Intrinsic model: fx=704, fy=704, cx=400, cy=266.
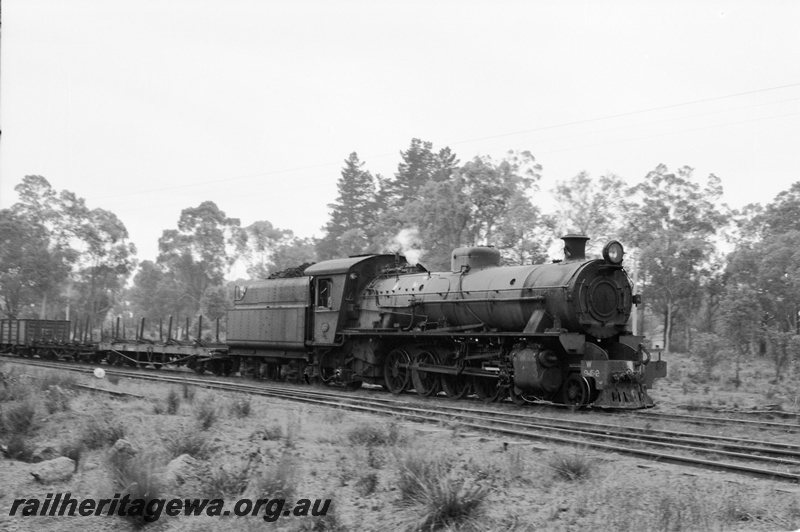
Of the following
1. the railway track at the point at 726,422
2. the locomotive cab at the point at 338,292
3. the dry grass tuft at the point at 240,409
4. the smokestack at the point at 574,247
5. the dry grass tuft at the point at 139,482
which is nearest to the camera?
the dry grass tuft at the point at 139,482

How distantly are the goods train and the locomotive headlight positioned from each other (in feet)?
0.10

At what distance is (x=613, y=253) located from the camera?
15125 millimetres

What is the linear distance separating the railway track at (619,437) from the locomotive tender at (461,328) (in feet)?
3.86

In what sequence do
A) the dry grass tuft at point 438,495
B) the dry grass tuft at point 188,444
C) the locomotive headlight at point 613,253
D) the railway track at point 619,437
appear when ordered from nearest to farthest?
the dry grass tuft at point 438,495, the railway track at point 619,437, the dry grass tuft at point 188,444, the locomotive headlight at point 613,253

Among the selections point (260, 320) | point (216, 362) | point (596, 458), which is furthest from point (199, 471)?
point (216, 362)

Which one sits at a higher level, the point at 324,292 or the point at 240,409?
the point at 324,292

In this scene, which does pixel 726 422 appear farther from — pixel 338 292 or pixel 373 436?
pixel 338 292

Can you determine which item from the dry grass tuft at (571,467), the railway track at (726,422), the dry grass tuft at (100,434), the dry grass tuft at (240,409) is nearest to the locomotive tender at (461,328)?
the railway track at (726,422)

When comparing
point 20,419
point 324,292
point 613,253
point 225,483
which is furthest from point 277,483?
point 324,292

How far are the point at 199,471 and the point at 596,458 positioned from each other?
4.89 meters

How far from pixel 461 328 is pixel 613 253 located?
3.77m

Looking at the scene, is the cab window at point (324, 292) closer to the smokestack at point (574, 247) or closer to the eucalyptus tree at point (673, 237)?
the smokestack at point (574, 247)

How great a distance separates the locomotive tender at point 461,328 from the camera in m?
14.5

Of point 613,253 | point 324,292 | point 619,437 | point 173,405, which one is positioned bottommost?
point 173,405
